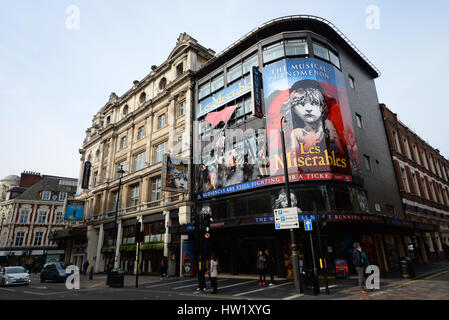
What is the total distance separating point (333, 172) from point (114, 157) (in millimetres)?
29709

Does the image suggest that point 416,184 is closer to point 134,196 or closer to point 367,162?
point 367,162

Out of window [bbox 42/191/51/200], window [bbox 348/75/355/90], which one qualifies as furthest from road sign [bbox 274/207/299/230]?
window [bbox 42/191/51/200]

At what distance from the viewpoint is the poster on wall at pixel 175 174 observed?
21.6 meters

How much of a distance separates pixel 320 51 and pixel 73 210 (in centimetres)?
3482

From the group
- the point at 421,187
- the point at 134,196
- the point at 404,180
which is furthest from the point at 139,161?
the point at 421,187

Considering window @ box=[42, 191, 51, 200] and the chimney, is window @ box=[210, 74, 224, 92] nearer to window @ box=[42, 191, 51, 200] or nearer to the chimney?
window @ box=[42, 191, 51, 200]

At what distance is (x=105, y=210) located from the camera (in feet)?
110

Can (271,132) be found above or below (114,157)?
below

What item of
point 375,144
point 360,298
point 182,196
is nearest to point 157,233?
point 182,196

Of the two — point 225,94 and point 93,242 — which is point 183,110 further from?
point 93,242

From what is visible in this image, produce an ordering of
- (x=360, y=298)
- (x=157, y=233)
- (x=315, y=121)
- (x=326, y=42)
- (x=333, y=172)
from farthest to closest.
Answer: (x=157, y=233), (x=326, y=42), (x=315, y=121), (x=333, y=172), (x=360, y=298)

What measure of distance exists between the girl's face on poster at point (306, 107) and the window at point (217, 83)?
8158mm

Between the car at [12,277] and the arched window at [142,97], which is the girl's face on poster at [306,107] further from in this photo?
the arched window at [142,97]

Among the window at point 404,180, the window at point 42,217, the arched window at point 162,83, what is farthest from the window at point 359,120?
the window at point 42,217
